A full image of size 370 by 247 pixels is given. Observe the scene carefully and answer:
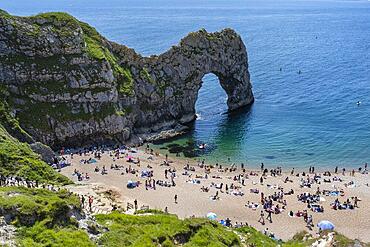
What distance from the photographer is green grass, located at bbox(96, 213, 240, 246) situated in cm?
2289

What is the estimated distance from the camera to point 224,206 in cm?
5003

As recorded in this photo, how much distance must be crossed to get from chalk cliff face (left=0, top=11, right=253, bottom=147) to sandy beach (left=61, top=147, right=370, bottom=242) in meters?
6.50

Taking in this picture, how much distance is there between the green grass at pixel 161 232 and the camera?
22.9m

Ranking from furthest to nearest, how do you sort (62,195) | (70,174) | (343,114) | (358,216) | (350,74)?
(350,74)
(343,114)
(70,174)
(358,216)
(62,195)

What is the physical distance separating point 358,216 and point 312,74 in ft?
258

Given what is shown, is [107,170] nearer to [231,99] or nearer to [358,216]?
[358,216]

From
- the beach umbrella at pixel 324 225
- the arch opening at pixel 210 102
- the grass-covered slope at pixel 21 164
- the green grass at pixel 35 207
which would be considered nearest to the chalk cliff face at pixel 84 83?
the arch opening at pixel 210 102

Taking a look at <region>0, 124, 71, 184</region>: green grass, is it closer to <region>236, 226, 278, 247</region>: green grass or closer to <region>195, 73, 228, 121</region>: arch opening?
<region>236, 226, 278, 247</region>: green grass

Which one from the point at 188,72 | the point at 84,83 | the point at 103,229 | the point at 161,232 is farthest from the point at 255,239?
the point at 188,72

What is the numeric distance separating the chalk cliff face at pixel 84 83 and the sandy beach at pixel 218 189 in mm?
6495

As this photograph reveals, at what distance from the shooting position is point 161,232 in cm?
2402

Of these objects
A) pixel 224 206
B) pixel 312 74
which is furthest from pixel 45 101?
pixel 312 74

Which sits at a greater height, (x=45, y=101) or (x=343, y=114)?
(x=45, y=101)

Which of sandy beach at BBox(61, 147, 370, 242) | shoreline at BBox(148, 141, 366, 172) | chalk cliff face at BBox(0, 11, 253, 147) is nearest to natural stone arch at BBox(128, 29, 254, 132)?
chalk cliff face at BBox(0, 11, 253, 147)
